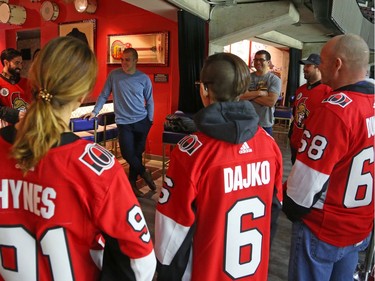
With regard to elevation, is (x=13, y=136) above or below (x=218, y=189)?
above

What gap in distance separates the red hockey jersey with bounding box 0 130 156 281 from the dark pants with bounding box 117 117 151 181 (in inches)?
108

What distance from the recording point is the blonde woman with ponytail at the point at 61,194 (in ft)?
2.55

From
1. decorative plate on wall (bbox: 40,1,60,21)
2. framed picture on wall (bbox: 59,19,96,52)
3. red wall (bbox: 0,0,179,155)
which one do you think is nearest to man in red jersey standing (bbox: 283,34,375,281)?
red wall (bbox: 0,0,179,155)

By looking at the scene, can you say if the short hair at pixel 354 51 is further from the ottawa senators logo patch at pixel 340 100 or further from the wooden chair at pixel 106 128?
the wooden chair at pixel 106 128

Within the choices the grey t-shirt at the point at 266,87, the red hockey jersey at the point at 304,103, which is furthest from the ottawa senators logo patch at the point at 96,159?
the grey t-shirt at the point at 266,87

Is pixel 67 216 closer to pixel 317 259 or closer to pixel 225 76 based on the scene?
pixel 225 76

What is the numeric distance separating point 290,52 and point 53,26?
6857 mm

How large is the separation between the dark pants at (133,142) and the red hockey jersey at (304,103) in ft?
5.44

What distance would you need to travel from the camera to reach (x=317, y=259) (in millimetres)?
1384

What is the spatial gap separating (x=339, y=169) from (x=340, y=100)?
0.28 m

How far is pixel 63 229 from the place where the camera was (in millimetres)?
818

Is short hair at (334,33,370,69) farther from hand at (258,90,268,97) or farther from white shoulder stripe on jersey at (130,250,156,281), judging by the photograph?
hand at (258,90,268,97)

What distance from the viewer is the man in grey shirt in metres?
3.43

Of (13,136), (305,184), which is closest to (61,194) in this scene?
(13,136)
